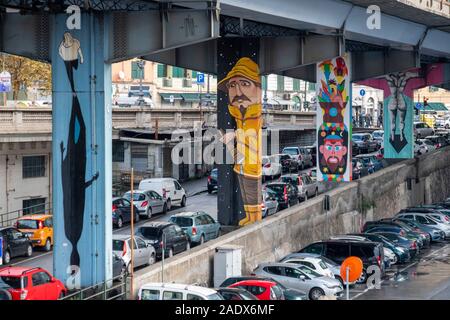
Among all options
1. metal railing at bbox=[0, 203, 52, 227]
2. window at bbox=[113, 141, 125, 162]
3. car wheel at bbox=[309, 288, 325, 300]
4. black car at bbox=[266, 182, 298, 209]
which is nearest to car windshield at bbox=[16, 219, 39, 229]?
metal railing at bbox=[0, 203, 52, 227]

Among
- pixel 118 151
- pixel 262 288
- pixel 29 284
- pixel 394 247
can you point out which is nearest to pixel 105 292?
pixel 29 284

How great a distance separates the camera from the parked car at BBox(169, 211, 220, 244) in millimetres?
41469

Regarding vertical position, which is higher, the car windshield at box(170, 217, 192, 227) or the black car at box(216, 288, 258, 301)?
the car windshield at box(170, 217, 192, 227)

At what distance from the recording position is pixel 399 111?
6862cm

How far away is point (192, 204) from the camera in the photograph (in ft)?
179

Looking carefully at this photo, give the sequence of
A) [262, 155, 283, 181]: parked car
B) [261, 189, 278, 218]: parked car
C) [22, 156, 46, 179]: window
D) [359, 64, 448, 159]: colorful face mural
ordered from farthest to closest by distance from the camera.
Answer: [359, 64, 448, 159]: colorful face mural, [262, 155, 283, 181]: parked car, [22, 156, 46, 179]: window, [261, 189, 278, 218]: parked car

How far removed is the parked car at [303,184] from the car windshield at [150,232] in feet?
51.8

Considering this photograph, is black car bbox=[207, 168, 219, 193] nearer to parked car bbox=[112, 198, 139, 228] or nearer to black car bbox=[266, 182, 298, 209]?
black car bbox=[266, 182, 298, 209]

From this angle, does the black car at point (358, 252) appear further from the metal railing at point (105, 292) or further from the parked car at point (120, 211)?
the metal railing at point (105, 292)

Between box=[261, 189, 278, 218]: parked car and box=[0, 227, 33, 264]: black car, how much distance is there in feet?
35.2

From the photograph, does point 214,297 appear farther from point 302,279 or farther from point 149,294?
point 302,279

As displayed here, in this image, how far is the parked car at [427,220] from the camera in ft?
170

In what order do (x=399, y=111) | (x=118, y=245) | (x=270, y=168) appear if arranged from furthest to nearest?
(x=399, y=111) → (x=270, y=168) → (x=118, y=245)

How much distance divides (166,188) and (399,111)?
21278 mm
